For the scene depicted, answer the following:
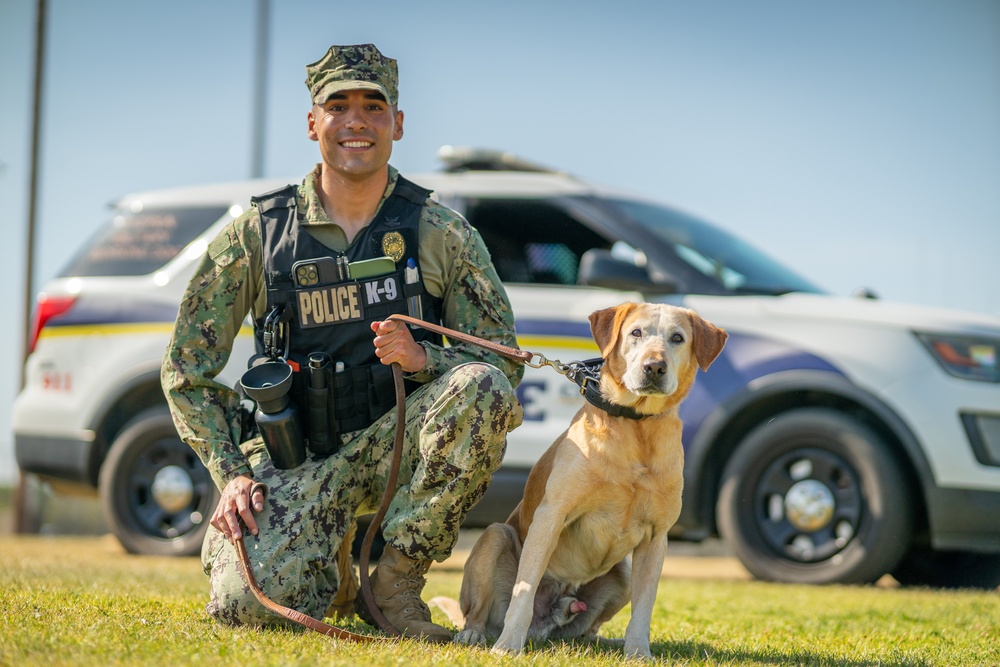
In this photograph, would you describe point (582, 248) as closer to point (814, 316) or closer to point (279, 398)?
point (814, 316)

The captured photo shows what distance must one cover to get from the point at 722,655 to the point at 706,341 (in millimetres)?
1104

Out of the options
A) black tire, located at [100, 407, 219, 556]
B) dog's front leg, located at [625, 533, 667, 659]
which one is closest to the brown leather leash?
dog's front leg, located at [625, 533, 667, 659]

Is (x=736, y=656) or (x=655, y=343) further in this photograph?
(x=655, y=343)

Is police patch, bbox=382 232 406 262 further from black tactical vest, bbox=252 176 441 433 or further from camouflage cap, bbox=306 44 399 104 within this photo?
camouflage cap, bbox=306 44 399 104

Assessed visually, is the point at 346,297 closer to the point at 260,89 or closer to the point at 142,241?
the point at 142,241

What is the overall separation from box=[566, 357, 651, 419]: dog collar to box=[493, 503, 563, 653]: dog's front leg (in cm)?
40

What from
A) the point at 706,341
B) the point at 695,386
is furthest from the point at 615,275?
the point at 706,341

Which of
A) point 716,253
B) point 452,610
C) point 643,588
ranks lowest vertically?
point 452,610

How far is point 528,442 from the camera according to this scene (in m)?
5.83

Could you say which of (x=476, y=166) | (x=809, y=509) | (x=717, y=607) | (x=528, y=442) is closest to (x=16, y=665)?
(x=717, y=607)

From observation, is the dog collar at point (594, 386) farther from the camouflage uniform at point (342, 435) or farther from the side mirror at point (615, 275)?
the side mirror at point (615, 275)

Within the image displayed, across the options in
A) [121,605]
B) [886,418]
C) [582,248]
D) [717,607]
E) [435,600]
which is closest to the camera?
[121,605]

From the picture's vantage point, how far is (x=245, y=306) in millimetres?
4039

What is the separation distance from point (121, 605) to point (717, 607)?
8.52ft
